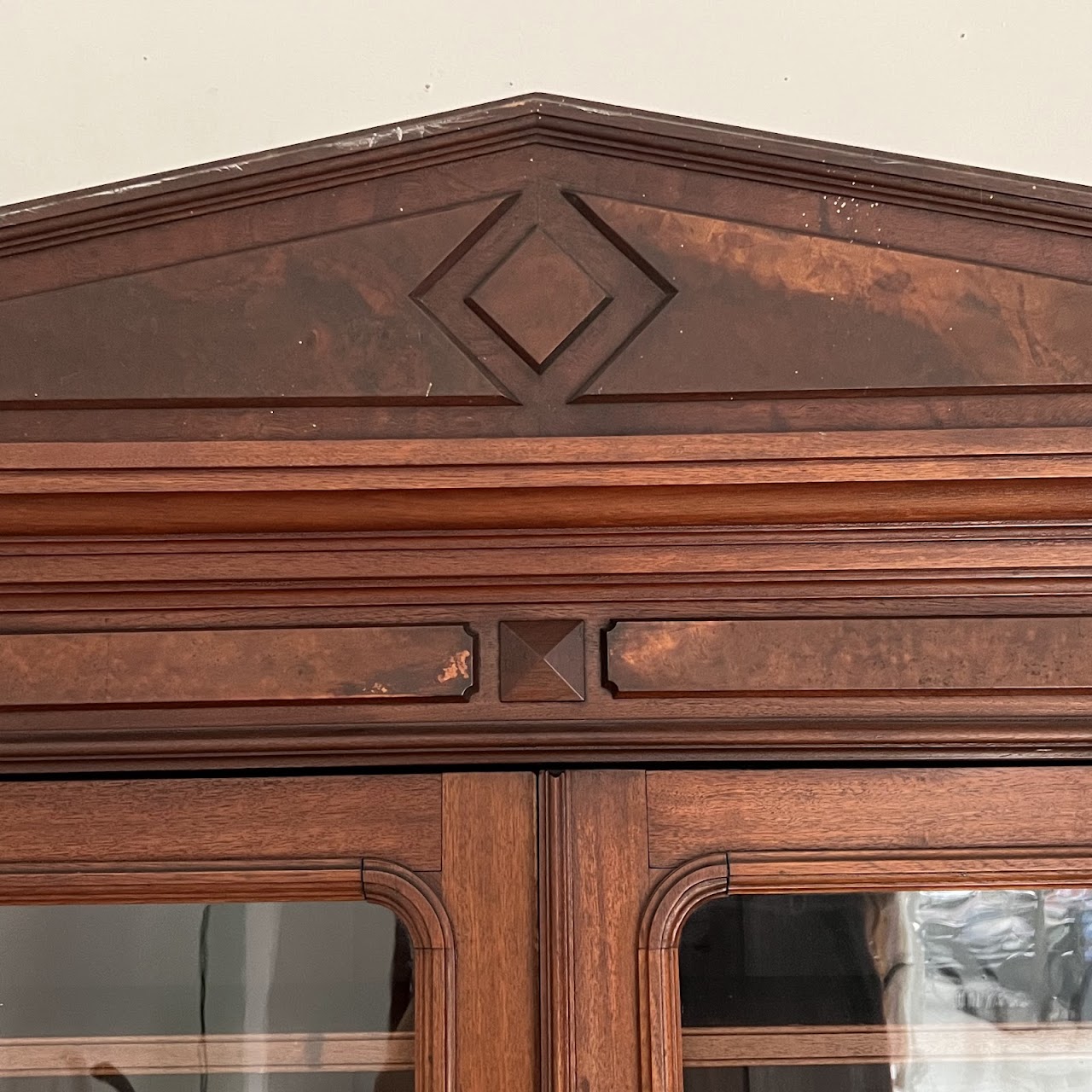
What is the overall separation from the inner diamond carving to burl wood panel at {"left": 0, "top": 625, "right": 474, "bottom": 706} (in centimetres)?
17

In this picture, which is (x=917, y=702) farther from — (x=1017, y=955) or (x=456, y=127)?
(x=456, y=127)

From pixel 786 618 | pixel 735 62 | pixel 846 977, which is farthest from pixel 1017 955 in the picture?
pixel 735 62

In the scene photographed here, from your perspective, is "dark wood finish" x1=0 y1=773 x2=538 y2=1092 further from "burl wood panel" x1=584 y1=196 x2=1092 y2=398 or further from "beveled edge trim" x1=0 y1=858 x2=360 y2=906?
"burl wood panel" x1=584 y1=196 x2=1092 y2=398

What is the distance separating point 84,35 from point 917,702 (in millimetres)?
952

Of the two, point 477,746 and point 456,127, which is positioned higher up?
point 456,127

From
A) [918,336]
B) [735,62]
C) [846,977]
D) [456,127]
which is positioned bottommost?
[846,977]

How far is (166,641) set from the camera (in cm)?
70

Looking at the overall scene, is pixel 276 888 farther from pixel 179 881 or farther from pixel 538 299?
pixel 538 299

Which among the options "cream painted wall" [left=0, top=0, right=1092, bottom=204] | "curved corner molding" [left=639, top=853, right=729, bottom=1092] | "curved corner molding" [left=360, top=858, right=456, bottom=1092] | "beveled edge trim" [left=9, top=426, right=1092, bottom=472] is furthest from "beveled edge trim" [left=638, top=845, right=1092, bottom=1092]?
"cream painted wall" [left=0, top=0, right=1092, bottom=204]

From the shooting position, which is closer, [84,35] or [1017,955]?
[1017,955]

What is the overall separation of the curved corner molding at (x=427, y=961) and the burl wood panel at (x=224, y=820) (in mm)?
12

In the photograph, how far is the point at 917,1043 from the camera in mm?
697

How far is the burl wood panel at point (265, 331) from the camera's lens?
0.69 metres

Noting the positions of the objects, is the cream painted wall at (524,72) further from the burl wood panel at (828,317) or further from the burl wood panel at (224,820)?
the burl wood panel at (224,820)
